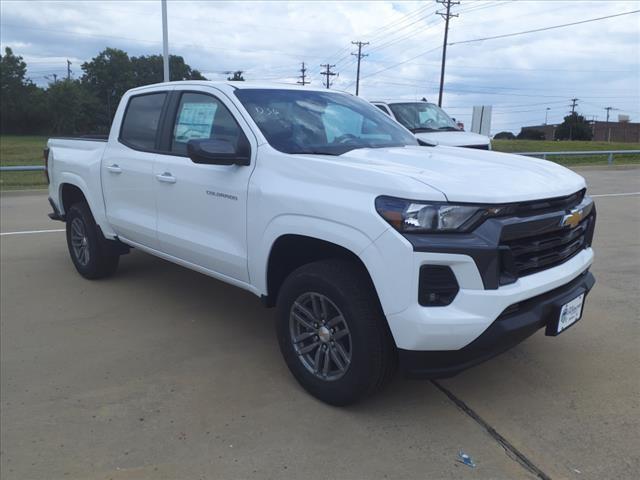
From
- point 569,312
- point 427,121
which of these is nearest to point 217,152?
point 569,312

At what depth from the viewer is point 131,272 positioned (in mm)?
6223

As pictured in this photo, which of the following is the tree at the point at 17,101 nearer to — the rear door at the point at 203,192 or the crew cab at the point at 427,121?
the crew cab at the point at 427,121

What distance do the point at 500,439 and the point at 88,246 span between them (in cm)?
436

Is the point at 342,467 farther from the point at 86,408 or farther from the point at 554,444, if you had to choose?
the point at 86,408

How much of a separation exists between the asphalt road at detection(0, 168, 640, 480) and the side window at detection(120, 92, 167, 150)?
4.78 feet

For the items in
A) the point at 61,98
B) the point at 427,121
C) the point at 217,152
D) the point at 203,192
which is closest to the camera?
the point at 217,152

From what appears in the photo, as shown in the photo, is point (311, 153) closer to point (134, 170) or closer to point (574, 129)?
point (134, 170)

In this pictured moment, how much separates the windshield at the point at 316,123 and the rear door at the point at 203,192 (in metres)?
0.17

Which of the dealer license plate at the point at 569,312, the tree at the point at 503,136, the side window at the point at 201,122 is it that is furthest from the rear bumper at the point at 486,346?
the tree at the point at 503,136

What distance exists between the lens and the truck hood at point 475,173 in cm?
280

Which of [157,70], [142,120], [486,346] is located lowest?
[486,346]

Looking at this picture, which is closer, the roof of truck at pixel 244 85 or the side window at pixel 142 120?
the roof of truck at pixel 244 85

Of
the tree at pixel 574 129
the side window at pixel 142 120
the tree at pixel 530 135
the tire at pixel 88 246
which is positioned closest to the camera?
the side window at pixel 142 120

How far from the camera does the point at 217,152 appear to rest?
11.6ft
